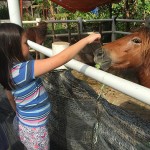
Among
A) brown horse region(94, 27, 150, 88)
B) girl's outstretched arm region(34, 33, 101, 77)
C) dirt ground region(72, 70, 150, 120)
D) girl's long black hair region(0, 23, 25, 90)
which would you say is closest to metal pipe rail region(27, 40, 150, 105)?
girl's outstretched arm region(34, 33, 101, 77)

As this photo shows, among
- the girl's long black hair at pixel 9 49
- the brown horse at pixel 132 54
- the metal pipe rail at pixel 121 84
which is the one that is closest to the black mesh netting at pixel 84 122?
the metal pipe rail at pixel 121 84

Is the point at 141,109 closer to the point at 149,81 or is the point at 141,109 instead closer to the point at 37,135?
the point at 149,81

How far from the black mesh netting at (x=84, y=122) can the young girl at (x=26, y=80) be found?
0.65ft

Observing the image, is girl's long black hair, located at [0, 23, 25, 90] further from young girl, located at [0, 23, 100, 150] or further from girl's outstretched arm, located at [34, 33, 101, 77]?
girl's outstretched arm, located at [34, 33, 101, 77]

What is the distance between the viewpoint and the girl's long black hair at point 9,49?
1.76 metres

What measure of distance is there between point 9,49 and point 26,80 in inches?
8.6

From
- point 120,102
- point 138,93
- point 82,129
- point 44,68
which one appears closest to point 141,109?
point 120,102

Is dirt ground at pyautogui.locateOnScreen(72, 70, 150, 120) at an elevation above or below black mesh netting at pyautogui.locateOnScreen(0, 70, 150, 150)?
below

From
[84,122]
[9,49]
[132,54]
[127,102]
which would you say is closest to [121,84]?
[84,122]

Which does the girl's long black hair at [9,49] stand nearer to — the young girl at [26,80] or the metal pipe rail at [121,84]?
the young girl at [26,80]

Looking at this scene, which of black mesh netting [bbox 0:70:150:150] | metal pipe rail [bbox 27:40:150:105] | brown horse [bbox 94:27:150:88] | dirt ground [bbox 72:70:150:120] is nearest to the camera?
metal pipe rail [bbox 27:40:150:105]

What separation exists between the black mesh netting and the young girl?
7.8 inches

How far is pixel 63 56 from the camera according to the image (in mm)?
1584

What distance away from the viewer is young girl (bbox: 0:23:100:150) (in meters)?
1.68
